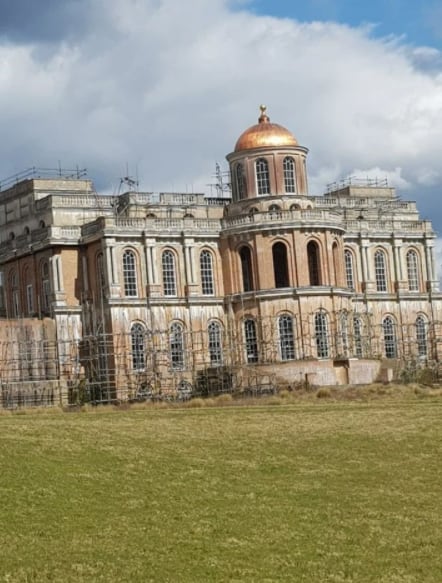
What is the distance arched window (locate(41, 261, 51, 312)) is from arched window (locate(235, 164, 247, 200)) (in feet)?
43.6

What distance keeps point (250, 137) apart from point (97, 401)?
→ 2044 cm

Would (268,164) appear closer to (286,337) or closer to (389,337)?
(286,337)

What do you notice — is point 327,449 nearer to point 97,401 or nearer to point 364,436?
point 364,436

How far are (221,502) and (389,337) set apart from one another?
62428mm

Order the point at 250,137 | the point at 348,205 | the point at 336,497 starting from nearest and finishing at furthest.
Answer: the point at 336,497, the point at 250,137, the point at 348,205

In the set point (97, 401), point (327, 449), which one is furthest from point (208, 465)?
point (97, 401)

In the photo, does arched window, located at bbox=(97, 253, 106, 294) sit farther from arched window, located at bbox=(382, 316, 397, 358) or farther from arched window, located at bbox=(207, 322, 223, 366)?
arched window, located at bbox=(382, 316, 397, 358)

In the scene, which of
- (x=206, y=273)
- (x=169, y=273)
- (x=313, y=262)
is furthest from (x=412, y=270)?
(x=169, y=273)

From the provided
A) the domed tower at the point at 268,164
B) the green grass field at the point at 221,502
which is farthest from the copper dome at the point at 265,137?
the green grass field at the point at 221,502

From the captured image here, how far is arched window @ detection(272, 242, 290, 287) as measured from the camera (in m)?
81.6

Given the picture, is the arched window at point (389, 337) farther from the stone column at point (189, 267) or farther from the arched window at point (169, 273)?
the arched window at point (169, 273)

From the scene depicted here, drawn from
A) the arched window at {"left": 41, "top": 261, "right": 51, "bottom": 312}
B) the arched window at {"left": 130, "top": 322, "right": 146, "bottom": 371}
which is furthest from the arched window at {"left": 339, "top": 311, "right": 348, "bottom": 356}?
the arched window at {"left": 41, "top": 261, "right": 51, "bottom": 312}

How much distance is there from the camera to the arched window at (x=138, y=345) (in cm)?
7825

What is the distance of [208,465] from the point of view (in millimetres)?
32656
